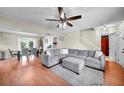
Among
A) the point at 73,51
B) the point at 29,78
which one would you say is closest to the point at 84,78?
the point at 29,78

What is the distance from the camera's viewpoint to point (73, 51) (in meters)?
4.31

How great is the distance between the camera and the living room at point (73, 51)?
2033 millimetres

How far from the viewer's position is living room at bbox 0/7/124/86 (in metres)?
2.03

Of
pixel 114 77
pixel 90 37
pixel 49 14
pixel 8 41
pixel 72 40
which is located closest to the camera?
pixel 114 77

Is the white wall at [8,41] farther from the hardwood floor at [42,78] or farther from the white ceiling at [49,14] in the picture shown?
the hardwood floor at [42,78]

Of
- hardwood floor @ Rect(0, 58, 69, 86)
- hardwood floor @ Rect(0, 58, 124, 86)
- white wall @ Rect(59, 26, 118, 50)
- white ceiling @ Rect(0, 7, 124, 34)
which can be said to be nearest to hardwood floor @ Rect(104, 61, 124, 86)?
hardwood floor @ Rect(0, 58, 124, 86)

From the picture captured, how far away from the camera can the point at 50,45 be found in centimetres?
715

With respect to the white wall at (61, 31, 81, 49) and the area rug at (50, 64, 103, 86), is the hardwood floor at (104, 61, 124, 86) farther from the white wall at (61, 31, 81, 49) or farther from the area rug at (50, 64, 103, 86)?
the white wall at (61, 31, 81, 49)

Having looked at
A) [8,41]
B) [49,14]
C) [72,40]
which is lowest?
[8,41]

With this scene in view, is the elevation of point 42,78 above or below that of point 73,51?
below

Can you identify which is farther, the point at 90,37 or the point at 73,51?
the point at 73,51

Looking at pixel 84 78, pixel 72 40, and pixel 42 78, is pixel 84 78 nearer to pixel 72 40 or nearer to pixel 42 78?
pixel 42 78
